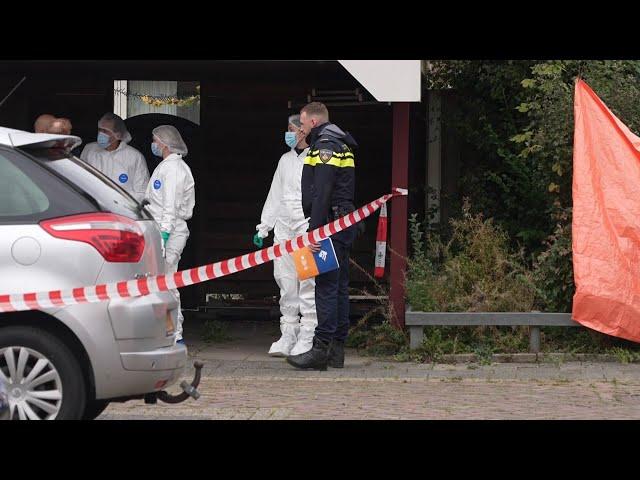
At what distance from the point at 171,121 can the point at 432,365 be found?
529 cm

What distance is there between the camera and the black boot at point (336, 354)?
36.0ft

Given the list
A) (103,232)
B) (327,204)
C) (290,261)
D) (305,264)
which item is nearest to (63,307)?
(103,232)

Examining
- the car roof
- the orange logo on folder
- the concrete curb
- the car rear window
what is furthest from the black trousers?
the car roof

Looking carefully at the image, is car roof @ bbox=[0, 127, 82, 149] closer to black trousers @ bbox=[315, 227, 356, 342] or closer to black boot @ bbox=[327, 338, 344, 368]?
black trousers @ bbox=[315, 227, 356, 342]

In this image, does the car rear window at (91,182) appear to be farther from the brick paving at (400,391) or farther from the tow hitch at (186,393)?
the brick paving at (400,391)

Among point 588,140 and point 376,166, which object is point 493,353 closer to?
point 588,140

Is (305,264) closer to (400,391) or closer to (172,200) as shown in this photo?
(400,391)

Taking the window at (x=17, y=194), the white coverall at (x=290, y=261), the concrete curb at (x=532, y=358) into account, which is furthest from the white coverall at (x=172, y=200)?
the window at (x=17, y=194)

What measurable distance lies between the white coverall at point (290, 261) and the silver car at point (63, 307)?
4.41 metres

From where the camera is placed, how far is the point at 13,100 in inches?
582

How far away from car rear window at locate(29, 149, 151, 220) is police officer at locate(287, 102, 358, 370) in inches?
125

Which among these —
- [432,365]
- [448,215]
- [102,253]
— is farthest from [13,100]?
[102,253]

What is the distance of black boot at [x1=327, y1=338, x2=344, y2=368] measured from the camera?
36.0ft
